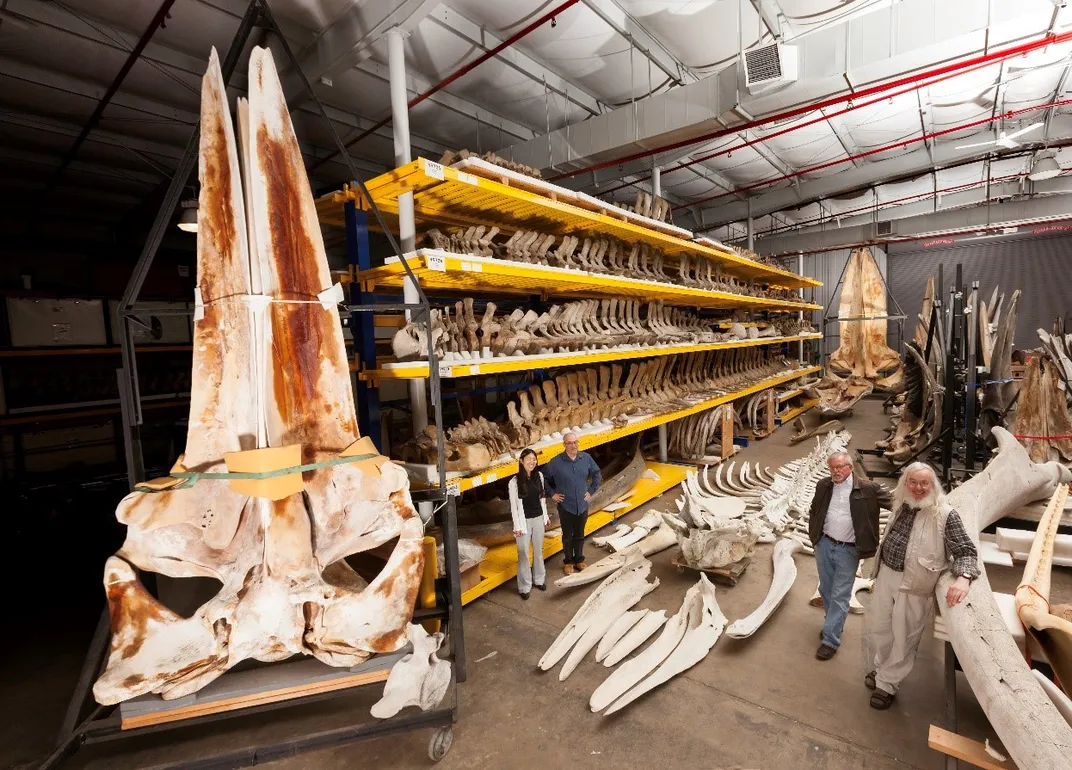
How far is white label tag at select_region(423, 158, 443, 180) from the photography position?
401 centimetres

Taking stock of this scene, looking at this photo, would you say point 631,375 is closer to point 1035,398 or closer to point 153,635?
point 1035,398

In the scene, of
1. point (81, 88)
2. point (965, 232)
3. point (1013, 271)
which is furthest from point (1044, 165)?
point (81, 88)

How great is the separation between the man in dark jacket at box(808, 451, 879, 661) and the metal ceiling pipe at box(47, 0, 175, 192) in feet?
21.4

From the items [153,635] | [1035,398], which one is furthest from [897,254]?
[153,635]

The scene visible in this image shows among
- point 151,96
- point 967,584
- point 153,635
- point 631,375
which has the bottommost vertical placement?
point 967,584

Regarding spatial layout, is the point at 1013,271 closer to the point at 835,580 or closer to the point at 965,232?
the point at 965,232

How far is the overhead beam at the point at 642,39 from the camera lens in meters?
5.92

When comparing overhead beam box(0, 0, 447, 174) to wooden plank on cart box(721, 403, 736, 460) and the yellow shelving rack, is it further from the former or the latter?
wooden plank on cart box(721, 403, 736, 460)

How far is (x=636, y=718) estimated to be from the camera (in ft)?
10.4

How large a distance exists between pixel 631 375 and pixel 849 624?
14.5ft

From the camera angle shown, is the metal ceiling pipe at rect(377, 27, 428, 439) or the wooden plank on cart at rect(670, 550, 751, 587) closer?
the metal ceiling pipe at rect(377, 27, 428, 439)

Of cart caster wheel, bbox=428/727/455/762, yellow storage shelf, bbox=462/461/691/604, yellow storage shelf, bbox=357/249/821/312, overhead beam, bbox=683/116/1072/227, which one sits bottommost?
cart caster wheel, bbox=428/727/455/762

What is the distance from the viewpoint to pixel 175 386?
835cm

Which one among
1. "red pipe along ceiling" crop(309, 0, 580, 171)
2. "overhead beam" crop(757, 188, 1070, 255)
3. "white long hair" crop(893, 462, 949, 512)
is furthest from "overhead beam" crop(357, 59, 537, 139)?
"overhead beam" crop(757, 188, 1070, 255)
